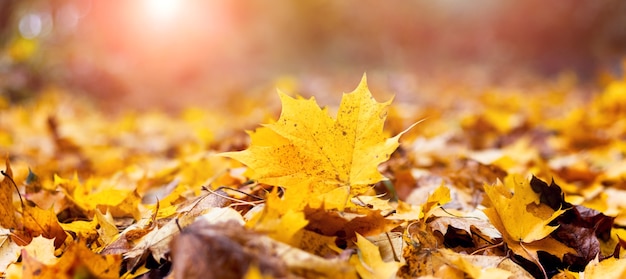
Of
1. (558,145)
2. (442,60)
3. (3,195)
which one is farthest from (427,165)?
(442,60)

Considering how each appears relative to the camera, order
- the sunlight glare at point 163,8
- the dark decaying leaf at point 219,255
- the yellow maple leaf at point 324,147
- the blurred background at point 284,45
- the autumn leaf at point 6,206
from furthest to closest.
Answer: the sunlight glare at point 163,8
the blurred background at point 284,45
the autumn leaf at point 6,206
the yellow maple leaf at point 324,147
the dark decaying leaf at point 219,255

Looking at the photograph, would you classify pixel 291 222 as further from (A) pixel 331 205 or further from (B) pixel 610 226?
(B) pixel 610 226

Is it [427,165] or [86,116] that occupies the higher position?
[427,165]

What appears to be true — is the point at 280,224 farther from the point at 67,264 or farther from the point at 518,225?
the point at 518,225

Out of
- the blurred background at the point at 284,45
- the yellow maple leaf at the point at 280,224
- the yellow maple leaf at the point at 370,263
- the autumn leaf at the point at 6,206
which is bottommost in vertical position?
the blurred background at the point at 284,45

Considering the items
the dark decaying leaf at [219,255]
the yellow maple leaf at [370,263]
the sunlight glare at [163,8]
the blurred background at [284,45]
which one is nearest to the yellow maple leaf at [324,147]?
the yellow maple leaf at [370,263]

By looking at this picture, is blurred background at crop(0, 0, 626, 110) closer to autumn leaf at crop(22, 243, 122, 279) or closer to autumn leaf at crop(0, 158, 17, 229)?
autumn leaf at crop(0, 158, 17, 229)

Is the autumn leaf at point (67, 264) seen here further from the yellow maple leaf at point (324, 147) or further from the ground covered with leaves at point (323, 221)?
the yellow maple leaf at point (324, 147)

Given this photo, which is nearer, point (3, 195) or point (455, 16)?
point (3, 195)
